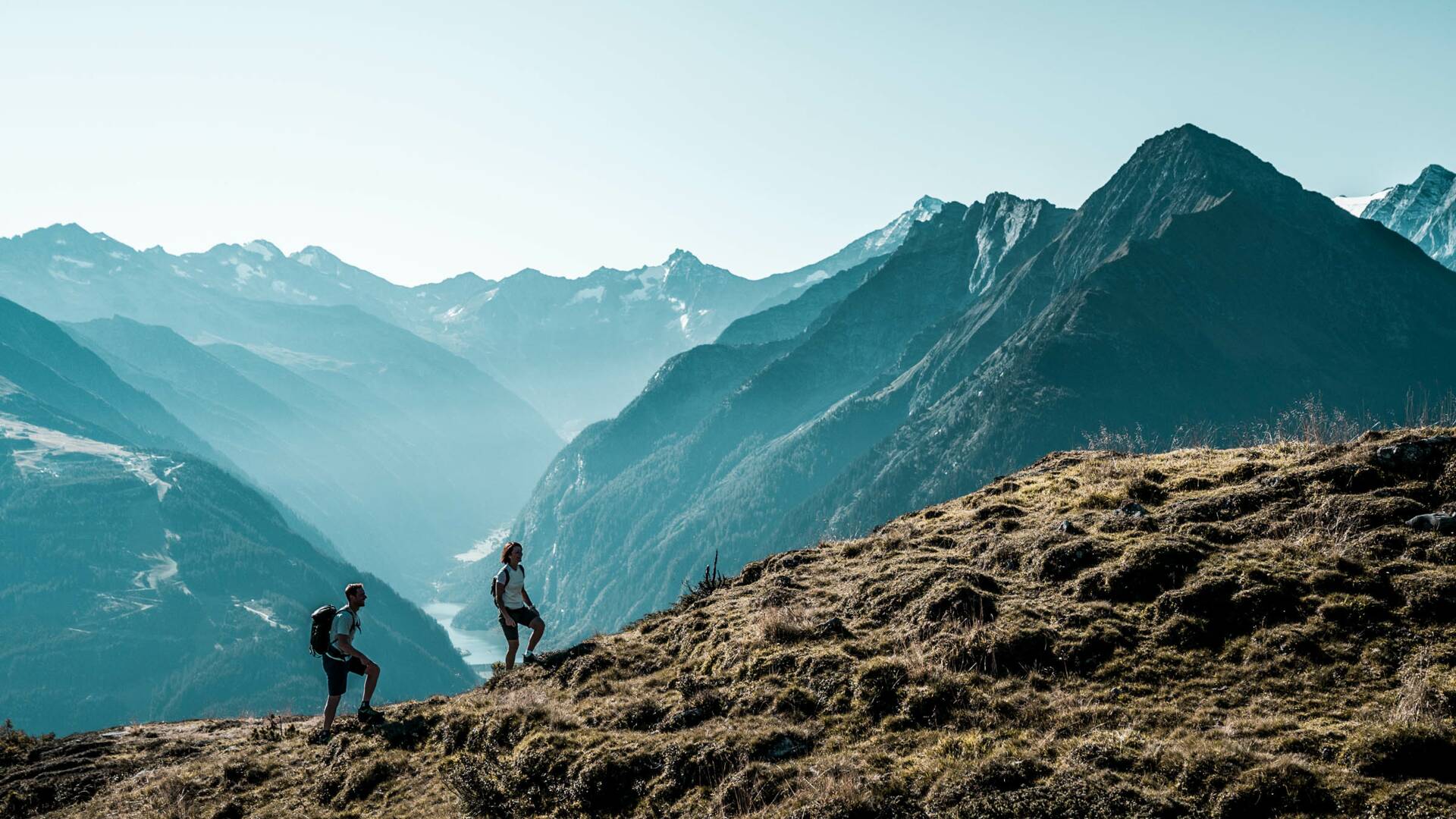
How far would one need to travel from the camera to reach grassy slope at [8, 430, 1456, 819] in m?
10.3

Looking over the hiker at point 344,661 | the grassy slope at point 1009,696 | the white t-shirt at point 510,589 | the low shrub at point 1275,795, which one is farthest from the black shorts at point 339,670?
the low shrub at point 1275,795

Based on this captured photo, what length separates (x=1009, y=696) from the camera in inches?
499

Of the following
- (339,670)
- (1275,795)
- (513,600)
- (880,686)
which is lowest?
(1275,795)

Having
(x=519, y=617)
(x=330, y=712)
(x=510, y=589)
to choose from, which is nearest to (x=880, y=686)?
(x=519, y=617)

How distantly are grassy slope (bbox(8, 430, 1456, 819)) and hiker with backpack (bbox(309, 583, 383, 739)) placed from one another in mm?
954

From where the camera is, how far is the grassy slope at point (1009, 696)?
405 inches

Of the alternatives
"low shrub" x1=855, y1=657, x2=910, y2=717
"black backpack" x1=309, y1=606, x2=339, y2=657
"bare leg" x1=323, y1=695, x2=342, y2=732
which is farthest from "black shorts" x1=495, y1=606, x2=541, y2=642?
"low shrub" x1=855, y1=657, x2=910, y2=717

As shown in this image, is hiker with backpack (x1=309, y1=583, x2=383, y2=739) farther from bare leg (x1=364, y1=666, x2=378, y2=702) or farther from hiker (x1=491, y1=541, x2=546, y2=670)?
hiker (x1=491, y1=541, x2=546, y2=670)

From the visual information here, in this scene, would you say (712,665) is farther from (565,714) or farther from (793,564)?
(793,564)

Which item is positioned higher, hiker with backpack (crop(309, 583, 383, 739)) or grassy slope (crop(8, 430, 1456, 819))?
hiker with backpack (crop(309, 583, 383, 739))

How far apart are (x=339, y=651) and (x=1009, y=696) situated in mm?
14316

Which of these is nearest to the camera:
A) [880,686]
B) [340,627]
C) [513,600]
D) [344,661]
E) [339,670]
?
[880,686]

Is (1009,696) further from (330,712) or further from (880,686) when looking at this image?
(330,712)

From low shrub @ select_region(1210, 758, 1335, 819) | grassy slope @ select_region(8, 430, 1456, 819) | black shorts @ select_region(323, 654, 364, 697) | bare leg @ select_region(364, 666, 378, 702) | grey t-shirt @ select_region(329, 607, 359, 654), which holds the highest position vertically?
grey t-shirt @ select_region(329, 607, 359, 654)
